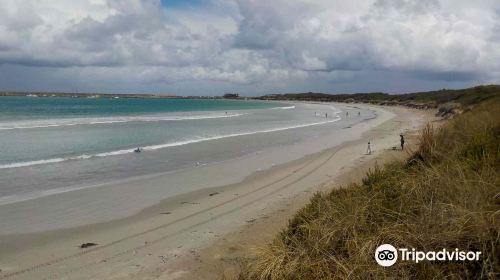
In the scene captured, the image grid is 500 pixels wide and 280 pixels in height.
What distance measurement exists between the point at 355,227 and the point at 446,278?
1.32 meters

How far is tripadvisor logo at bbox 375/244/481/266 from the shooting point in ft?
13.6

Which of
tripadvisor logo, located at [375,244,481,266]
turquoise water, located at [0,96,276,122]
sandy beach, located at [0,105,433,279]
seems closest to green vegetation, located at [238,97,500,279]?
tripadvisor logo, located at [375,244,481,266]

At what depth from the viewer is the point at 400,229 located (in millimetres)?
4801

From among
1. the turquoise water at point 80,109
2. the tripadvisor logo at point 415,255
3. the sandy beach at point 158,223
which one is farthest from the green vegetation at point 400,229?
the turquoise water at point 80,109

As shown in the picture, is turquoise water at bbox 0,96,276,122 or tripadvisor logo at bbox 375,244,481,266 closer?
tripadvisor logo at bbox 375,244,481,266

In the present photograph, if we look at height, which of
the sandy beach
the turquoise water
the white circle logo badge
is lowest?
the turquoise water

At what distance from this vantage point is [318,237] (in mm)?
5234

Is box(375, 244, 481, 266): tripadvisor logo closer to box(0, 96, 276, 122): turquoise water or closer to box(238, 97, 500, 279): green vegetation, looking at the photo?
box(238, 97, 500, 279): green vegetation

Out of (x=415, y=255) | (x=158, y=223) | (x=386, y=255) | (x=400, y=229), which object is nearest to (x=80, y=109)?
(x=158, y=223)

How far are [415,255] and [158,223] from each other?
6.41 meters

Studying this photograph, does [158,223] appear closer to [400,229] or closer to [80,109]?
[400,229]

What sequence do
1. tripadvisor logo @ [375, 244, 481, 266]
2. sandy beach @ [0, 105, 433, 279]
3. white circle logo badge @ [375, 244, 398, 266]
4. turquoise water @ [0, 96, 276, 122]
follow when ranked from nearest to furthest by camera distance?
tripadvisor logo @ [375, 244, 481, 266] < white circle logo badge @ [375, 244, 398, 266] < sandy beach @ [0, 105, 433, 279] < turquoise water @ [0, 96, 276, 122]

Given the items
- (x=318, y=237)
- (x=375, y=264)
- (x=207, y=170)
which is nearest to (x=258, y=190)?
(x=207, y=170)

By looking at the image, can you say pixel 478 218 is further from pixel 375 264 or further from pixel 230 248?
pixel 230 248
